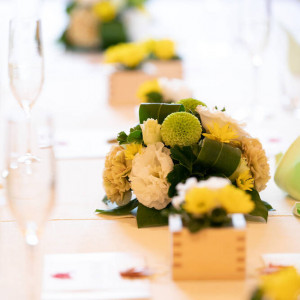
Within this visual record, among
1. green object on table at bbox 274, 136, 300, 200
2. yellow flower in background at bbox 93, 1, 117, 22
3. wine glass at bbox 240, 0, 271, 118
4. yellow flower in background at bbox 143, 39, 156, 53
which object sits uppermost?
yellow flower in background at bbox 93, 1, 117, 22

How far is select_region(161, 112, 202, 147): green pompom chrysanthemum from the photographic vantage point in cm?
126

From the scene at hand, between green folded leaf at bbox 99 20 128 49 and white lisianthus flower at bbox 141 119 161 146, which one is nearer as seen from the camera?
white lisianthus flower at bbox 141 119 161 146

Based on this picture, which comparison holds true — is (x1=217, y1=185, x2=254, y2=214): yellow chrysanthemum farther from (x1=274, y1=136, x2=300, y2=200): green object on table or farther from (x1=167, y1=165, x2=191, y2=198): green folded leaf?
(x1=274, y1=136, x2=300, y2=200): green object on table

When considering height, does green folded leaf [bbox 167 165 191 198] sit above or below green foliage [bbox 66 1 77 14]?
below

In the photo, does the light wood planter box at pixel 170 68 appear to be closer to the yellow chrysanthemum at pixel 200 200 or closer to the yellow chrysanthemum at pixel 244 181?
the yellow chrysanthemum at pixel 244 181

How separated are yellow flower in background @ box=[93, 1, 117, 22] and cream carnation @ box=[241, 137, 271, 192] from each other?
2509mm

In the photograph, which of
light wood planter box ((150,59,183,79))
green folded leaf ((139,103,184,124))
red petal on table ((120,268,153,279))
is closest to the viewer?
red petal on table ((120,268,153,279))

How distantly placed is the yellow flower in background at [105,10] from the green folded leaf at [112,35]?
0.08 m

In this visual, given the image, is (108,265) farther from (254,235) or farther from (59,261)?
(254,235)

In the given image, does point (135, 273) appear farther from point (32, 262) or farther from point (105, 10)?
point (105, 10)

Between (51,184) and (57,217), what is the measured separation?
0.45 m

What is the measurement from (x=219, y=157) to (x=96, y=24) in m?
2.65

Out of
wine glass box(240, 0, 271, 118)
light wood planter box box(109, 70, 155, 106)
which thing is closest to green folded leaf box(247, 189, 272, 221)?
wine glass box(240, 0, 271, 118)

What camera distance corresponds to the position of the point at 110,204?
140 centimetres
